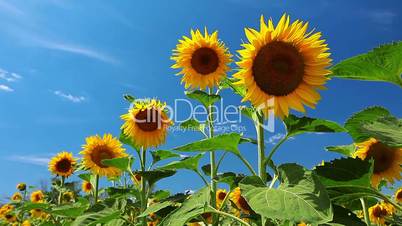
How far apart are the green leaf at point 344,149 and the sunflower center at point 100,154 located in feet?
11.5

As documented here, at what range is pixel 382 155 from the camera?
12.5ft

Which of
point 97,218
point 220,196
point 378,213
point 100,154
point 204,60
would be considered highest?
point 204,60

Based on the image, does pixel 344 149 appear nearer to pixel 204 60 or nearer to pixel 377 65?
pixel 377 65

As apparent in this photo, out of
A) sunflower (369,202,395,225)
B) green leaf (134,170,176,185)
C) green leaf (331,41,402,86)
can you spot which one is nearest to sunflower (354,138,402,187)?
green leaf (331,41,402,86)

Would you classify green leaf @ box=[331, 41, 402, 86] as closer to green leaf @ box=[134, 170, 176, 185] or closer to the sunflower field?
the sunflower field

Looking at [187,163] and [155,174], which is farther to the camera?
[155,174]

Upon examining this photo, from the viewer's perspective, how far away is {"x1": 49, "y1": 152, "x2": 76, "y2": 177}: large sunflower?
8656 mm

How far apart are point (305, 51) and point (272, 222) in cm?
120

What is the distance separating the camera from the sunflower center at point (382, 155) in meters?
3.76

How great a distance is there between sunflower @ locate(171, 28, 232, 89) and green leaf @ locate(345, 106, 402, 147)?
2.90m

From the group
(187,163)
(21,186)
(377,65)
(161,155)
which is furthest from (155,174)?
(21,186)

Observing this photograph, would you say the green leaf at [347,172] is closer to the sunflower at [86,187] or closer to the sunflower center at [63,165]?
the sunflower center at [63,165]

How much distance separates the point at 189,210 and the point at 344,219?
972 mm

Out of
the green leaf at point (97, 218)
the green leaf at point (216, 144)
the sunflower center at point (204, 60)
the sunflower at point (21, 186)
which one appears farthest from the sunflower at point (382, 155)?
the sunflower at point (21, 186)
